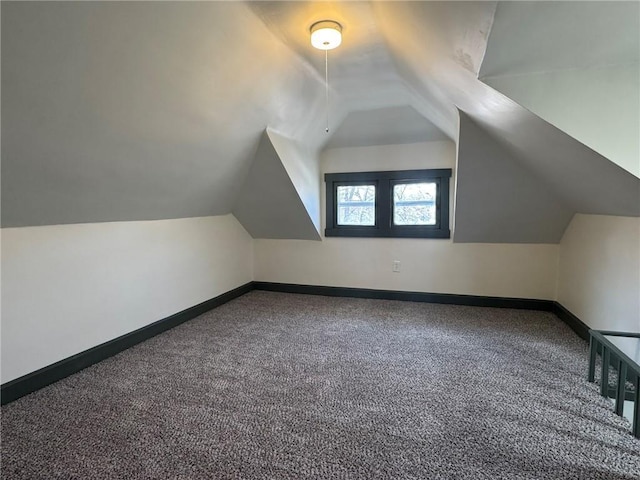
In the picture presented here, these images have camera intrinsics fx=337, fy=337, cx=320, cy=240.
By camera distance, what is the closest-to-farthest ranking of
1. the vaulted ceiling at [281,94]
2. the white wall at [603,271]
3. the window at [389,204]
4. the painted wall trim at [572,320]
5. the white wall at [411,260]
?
the vaulted ceiling at [281,94] → the white wall at [603,271] → the painted wall trim at [572,320] → the white wall at [411,260] → the window at [389,204]

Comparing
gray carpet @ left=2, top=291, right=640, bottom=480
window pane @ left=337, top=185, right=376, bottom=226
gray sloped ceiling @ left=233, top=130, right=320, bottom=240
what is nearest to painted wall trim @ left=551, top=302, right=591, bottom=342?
gray carpet @ left=2, top=291, right=640, bottom=480

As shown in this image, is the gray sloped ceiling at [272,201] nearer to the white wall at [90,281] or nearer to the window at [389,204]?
the window at [389,204]

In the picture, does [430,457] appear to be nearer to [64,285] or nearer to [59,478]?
[59,478]

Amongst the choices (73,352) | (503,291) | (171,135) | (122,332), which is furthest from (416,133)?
(73,352)

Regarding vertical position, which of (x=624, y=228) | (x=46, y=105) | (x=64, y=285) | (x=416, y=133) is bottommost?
(x=64, y=285)

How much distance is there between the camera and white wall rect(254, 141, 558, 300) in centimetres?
370

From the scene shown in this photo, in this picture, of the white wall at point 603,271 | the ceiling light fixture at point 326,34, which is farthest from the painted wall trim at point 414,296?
the ceiling light fixture at point 326,34

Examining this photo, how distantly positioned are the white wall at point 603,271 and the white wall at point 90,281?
366 cm

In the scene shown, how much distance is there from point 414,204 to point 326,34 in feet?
8.06

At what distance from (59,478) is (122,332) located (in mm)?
1410

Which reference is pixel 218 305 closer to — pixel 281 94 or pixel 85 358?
pixel 85 358

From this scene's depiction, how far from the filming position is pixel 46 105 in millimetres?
1582

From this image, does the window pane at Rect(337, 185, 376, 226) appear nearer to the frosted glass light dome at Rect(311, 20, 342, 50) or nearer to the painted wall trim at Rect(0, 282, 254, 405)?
the painted wall trim at Rect(0, 282, 254, 405)

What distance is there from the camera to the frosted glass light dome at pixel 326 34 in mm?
1964
